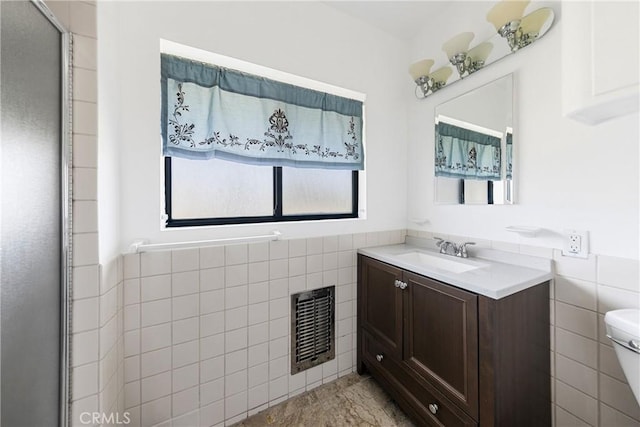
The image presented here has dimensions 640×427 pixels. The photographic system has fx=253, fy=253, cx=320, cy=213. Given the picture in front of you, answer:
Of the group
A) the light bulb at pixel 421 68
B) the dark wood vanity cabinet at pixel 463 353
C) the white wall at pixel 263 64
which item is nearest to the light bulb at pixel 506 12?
the light bulb at pixel 421 68

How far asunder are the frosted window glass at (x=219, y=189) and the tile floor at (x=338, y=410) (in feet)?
4.01

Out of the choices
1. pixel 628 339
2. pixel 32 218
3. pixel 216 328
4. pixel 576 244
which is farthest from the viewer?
pixel 216 328

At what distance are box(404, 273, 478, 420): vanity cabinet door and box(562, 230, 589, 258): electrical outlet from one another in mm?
590

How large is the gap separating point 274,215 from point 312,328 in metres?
0.82

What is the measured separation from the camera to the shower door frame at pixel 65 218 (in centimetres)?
91

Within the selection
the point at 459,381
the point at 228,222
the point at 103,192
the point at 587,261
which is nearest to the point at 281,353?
the point at 228,222

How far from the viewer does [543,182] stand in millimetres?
1343

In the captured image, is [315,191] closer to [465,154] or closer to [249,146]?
[249,146]

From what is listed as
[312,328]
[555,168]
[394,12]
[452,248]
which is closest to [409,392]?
Answer: [312,328]

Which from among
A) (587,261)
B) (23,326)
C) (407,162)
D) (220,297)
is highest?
(407,162)

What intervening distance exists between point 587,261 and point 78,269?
2.16 meters

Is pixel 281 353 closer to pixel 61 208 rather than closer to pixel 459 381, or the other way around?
pixel 459 381

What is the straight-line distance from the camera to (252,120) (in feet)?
5.12
